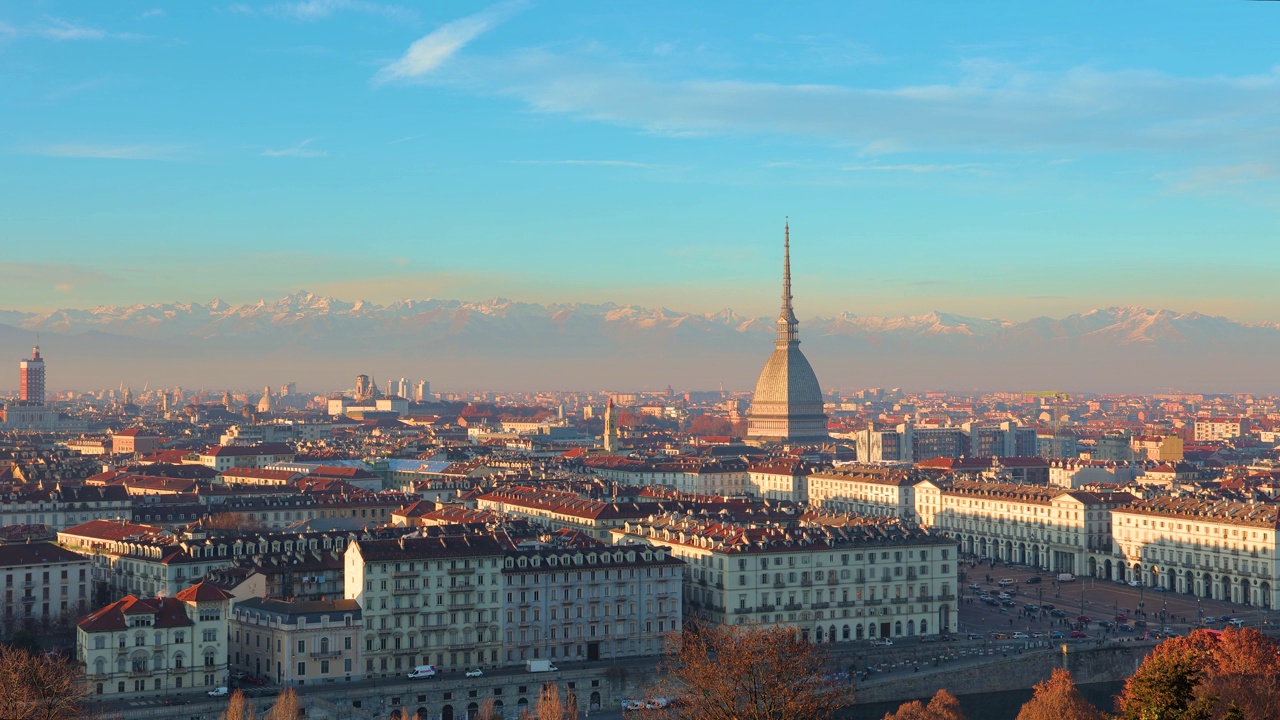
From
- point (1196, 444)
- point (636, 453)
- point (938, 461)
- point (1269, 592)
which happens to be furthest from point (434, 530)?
point (1196, 444)

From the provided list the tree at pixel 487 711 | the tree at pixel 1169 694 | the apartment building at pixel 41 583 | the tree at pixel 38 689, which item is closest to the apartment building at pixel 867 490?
the apartment building at pixel 41 583

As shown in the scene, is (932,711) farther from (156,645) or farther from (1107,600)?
(1107,600)

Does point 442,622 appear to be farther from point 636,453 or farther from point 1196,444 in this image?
point 1196,444

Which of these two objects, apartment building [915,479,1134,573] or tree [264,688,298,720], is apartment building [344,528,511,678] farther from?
apartment building [915,479,1134,573]

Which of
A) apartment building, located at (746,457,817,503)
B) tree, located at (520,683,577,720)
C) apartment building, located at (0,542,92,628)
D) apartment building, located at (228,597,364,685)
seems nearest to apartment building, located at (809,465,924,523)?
apartment building, located at (746,457,817,503)

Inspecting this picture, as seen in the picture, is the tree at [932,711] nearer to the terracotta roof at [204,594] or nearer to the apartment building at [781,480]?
the terracotta roof at [204,594]

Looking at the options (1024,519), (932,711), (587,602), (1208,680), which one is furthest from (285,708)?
(1024,519)

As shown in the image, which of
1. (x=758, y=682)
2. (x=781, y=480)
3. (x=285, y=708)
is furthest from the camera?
(x=781, y=480)
